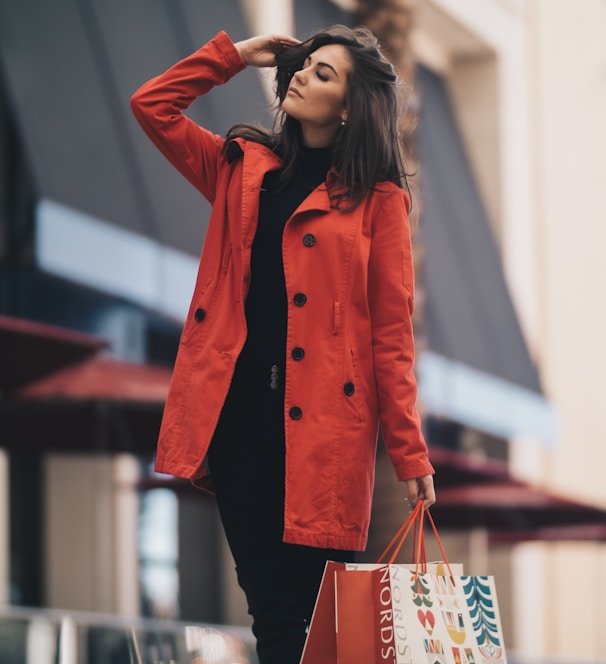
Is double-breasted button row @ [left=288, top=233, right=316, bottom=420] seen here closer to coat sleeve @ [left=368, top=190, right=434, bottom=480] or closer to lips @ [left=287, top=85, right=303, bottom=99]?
coat sleeve @ [left=368, top=190, right=434, bottom=480]

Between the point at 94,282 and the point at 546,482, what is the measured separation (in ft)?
43.6

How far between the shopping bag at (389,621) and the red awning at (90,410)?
4644mm

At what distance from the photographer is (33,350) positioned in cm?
727

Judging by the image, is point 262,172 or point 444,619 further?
point 262,172

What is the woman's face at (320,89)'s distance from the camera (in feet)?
11.0

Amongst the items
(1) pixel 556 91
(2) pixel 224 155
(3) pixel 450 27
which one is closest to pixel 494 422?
(3) pixel 450 27

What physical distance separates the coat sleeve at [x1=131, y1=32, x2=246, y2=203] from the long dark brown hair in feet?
0.29

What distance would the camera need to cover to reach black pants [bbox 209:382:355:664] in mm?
3166

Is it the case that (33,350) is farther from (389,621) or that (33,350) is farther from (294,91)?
(389,621)

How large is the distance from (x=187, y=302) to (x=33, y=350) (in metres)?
3.97

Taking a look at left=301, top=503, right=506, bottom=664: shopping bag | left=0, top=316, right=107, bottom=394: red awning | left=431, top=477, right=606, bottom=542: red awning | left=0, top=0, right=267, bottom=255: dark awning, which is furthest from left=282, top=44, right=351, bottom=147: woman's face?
left=431, top=477, right=606, bottom=542: red awning

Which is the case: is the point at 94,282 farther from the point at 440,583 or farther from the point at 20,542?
the point at 440,583

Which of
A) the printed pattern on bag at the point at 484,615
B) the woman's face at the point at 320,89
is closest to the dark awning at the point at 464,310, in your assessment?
the woman's face at the point at 320,89

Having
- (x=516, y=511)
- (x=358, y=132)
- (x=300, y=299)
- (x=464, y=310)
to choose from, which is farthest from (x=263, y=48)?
(x=464, y=310)
